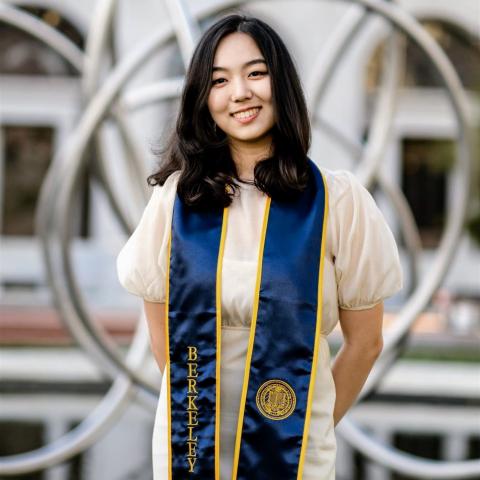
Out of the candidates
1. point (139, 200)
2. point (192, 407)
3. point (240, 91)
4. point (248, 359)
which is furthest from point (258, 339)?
point (139, 200)

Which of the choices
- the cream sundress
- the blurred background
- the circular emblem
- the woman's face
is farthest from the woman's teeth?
the circular emblem

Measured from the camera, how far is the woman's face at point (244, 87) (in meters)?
1.85

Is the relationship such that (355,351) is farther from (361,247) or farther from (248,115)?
(248,115)

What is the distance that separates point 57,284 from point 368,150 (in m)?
1.74

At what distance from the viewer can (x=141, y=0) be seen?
42.3 feet

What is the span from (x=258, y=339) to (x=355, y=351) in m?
0.26

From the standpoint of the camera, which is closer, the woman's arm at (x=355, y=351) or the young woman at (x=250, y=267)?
the young woman at (x=250, y=267)

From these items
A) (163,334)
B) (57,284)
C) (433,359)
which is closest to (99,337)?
(57,284)

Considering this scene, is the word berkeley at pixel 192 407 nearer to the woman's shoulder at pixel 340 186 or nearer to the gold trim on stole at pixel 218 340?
the gold trim on stole at pixel 218 340

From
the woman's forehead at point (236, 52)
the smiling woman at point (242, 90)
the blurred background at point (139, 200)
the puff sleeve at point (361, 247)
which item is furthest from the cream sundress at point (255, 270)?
the blurred background at point (139, 200)

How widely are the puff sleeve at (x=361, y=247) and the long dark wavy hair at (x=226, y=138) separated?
0.29ft

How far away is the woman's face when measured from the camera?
185cm

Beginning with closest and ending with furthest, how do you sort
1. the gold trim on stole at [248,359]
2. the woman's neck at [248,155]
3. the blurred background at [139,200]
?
the gold trim on stole at [248,359] < the woman's neck at [248,155] < the blurred background at [139,200]

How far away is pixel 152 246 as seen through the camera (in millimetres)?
1879
